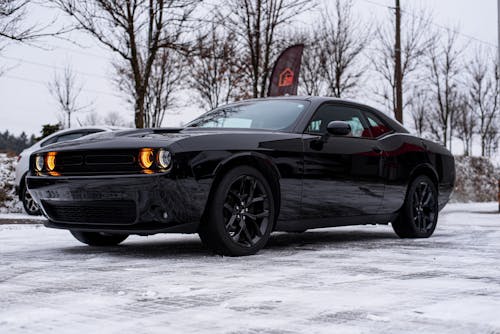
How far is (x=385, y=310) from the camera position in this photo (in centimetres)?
319

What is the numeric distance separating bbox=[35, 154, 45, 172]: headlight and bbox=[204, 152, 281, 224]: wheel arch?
1.48 meters

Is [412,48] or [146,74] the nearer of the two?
[146,74]

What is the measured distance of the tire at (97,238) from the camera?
6309 millimetres

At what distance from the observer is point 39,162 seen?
5707 millimetres

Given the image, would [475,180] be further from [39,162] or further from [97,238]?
[39,162]

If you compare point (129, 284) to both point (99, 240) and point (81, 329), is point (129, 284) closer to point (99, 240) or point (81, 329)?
point (81, 329)

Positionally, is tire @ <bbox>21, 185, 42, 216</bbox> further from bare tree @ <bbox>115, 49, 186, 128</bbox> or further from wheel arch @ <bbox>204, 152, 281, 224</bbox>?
bare tree @ <bbox>115, 49, 186, 128</bbox>

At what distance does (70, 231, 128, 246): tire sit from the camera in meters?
6.31

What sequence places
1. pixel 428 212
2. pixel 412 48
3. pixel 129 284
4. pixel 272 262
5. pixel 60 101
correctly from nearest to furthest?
pixel 129 284 < pixel 272 262 < pixel 428 212 < pixel 412 48 < pixel 60 101

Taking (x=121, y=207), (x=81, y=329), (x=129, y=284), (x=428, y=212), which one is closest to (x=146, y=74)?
(x=428, y=212)

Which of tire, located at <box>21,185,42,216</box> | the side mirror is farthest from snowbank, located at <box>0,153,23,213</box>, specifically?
the side mirror

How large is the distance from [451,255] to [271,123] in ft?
6.07

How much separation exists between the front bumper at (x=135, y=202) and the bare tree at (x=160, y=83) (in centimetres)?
2679

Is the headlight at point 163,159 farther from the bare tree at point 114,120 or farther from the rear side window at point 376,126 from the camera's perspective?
the bare tree at point 114,120
